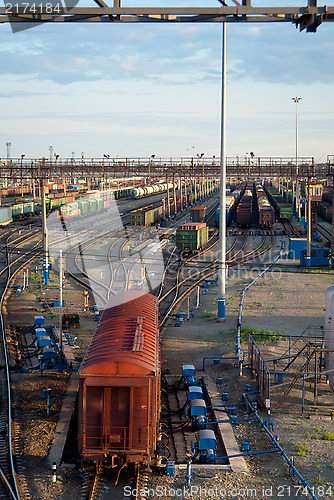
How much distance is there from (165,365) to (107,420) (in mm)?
8959

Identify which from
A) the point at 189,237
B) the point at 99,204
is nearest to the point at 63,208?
the point at 99,204

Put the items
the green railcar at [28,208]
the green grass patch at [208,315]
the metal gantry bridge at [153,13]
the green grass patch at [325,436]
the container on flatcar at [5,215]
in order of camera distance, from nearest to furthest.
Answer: the metal gantry bridge at [153,13]
the green grass patch at [325,436]
the green grass patch at [208,315]
the container on flatcar at [5,215]
the green railcar at [28,208]

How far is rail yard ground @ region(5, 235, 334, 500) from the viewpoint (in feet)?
44.5

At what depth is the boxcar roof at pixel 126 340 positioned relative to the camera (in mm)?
14016

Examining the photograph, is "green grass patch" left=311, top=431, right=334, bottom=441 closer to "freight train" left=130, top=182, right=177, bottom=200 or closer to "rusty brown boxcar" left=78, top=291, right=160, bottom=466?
"rusty brown boxcar" left=78, top=291, right=160, bottom=466

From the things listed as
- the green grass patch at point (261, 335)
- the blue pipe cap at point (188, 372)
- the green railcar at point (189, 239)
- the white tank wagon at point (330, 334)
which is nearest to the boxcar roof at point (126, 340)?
the blue pipe cap at point (188, 372)

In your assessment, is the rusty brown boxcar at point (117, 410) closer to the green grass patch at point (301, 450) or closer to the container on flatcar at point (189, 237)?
the green grass patch at point (301, 450)

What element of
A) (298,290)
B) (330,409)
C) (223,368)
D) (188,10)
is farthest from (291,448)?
(298,290)

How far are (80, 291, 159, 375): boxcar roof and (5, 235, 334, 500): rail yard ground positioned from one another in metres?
2.77

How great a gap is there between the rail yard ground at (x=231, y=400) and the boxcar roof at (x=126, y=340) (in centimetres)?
277

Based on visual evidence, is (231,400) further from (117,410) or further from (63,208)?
(63,208)

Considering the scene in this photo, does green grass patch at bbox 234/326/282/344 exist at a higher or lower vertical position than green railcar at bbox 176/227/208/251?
lower

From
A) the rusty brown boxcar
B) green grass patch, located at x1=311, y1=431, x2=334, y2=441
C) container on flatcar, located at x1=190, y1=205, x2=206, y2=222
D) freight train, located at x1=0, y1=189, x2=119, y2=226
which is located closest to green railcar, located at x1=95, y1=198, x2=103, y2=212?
freight train, located at x1=0, y1=189, x2=119, y2=226

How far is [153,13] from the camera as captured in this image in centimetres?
1149
